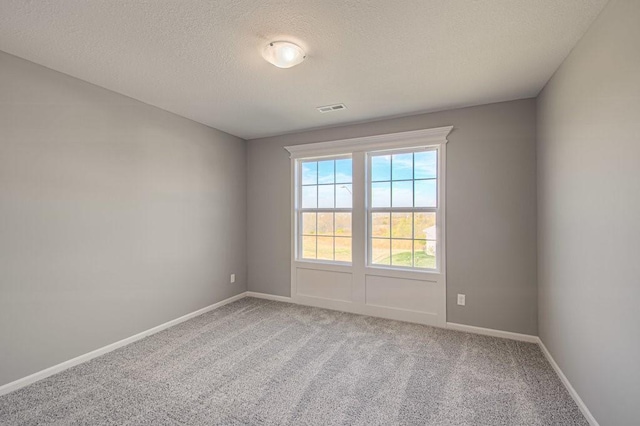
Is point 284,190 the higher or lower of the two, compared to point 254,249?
higher

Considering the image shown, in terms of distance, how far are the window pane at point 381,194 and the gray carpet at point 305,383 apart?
5.15 feet

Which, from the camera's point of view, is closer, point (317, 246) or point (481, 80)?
point (481, 80)

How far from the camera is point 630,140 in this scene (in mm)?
1482

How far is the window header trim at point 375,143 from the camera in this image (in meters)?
3.42

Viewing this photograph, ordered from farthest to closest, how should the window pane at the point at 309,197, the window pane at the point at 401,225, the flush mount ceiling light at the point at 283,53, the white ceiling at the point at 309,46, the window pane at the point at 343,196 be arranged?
1. the window pane at the point at 309,197
2. the window pane at the point at 343,196
3. the window pane at the point at 401,225
4. the flush mount ceiling light at the point at 283,53
5. the white ceiling at the point at 309,46

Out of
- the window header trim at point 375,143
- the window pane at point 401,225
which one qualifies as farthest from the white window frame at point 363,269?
the window pane at point 401,225

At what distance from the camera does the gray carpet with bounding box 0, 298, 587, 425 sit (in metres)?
1.91

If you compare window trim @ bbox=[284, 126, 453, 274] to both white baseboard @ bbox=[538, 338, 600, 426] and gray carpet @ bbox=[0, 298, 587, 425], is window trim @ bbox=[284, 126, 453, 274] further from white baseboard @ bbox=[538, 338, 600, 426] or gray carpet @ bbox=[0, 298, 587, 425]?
white baseboard @ bbox=[538, 338, 600, 426]

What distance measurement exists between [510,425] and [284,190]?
3.55m

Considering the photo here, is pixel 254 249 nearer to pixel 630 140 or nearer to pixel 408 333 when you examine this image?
pixel 408 333

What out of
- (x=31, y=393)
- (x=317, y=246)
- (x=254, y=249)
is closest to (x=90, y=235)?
(x=31, y=393)

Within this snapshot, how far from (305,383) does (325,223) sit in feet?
7.52

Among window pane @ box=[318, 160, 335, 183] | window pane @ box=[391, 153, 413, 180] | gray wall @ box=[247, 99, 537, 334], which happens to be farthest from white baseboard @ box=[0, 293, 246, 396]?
gray wall @ box=[247, 99, 537, 334]

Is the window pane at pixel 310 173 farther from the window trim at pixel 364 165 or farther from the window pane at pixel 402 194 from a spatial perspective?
the window pane at pixel 402 194
